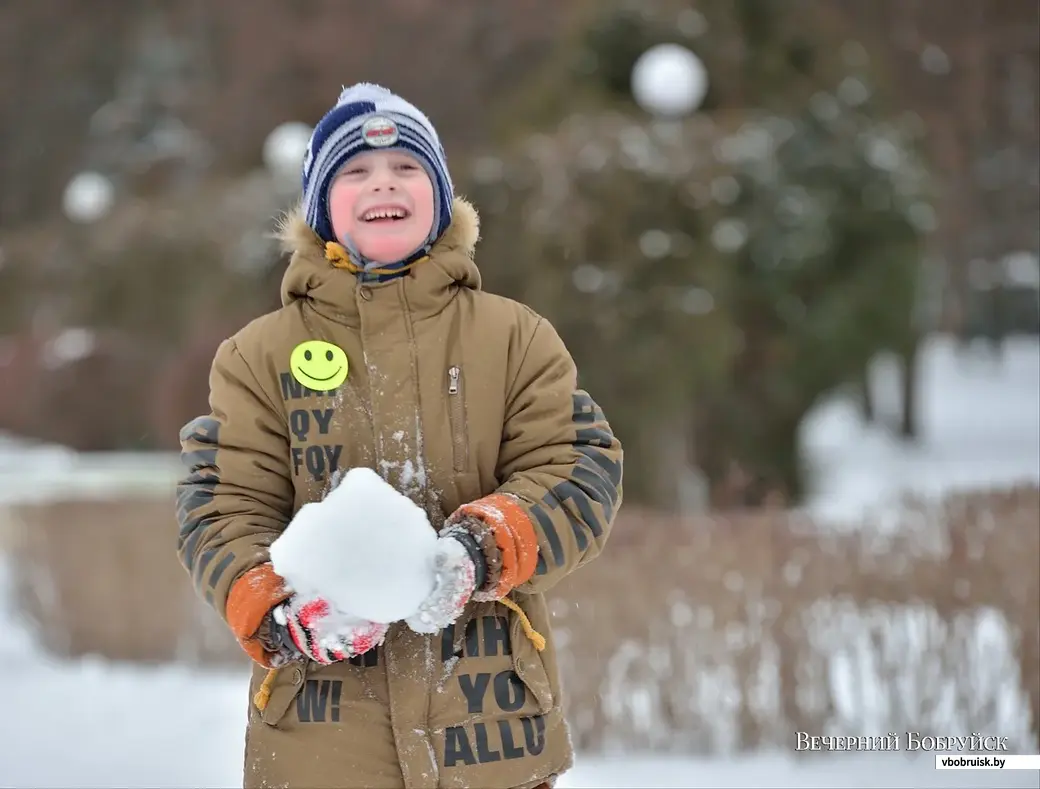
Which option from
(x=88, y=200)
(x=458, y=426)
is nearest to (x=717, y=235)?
(x=458, y=426)

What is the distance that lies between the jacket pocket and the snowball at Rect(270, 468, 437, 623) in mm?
296

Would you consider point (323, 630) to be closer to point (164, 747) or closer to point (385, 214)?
point (385, 214)

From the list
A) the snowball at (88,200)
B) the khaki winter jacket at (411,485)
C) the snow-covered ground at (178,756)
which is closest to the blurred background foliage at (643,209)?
the snowball at (88,200)

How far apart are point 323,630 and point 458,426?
41cm

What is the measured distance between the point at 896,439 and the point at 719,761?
1259 centimetres

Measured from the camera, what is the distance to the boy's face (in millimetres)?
1960

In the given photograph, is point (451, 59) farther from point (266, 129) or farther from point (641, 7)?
point (641, 7)

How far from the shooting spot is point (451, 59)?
15.6 meters

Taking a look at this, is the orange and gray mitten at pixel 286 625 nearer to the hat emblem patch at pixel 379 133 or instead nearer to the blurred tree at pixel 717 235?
the hat emblem patch at pixel 379 133

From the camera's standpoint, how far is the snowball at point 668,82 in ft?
30.9

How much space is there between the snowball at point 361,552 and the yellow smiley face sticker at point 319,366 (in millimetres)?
314

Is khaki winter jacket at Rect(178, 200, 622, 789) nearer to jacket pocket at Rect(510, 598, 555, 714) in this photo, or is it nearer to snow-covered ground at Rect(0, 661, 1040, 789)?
jacket pocket at Rect(510, 598, 555, 714)

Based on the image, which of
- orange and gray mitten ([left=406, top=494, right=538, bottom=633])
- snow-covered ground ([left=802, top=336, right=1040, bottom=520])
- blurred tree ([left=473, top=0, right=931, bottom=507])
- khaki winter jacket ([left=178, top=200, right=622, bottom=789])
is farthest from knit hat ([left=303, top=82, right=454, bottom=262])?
snow-covered ground ([left=802, top=336, right=1040, bottom=520])

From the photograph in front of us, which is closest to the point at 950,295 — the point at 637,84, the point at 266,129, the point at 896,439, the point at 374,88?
the point at 896,439
